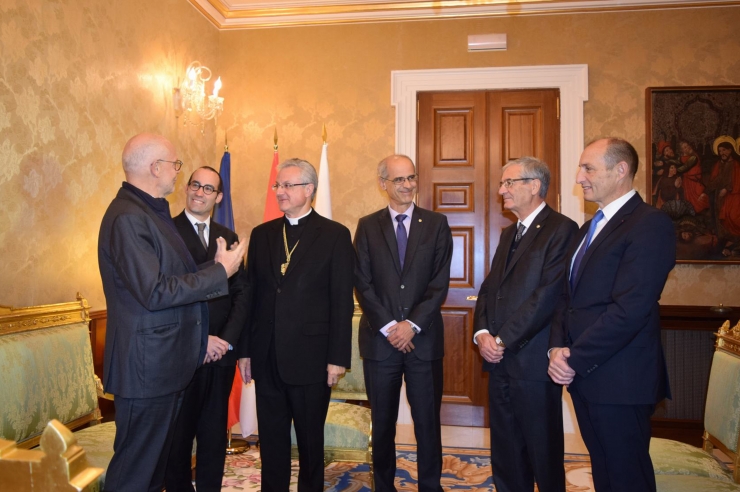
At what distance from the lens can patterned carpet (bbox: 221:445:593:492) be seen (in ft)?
12.1

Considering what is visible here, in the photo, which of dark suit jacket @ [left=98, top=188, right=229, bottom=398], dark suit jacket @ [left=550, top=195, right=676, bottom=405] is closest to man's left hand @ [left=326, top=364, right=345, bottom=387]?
dark suit jacket @ [left=98, top=188, right=229, bottom=398]

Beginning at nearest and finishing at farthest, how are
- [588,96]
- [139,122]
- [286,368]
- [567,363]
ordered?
[567,363] → [286,368] → [139,122] → [588,96]

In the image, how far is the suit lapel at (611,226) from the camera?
96.3 inches

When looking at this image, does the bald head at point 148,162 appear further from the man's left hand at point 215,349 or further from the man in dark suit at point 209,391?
the man's left hand at point 215,349

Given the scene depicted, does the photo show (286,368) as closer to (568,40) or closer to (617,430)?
(617,430)

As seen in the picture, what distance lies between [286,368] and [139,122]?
2362mm

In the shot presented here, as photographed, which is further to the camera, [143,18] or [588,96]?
[588,96]

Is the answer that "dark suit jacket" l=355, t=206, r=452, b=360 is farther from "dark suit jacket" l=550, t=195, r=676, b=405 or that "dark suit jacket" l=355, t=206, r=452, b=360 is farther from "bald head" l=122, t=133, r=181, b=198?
"bald head" l=122, t=133, r=181, b=198

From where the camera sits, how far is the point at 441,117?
547cm

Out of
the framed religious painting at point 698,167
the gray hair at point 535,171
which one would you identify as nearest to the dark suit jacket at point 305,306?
the gray hair at point 535,171

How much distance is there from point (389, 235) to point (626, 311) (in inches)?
55.7

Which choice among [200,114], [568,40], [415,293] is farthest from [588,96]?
[200,114]

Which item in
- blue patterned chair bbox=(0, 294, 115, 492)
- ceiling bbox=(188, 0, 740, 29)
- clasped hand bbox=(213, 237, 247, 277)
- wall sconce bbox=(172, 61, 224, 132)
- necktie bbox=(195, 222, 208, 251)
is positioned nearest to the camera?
clasped hand bbox=(213, 237, 247, 277)

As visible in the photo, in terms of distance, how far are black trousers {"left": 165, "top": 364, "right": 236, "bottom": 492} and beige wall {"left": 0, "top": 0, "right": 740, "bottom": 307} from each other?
1.17 meters
